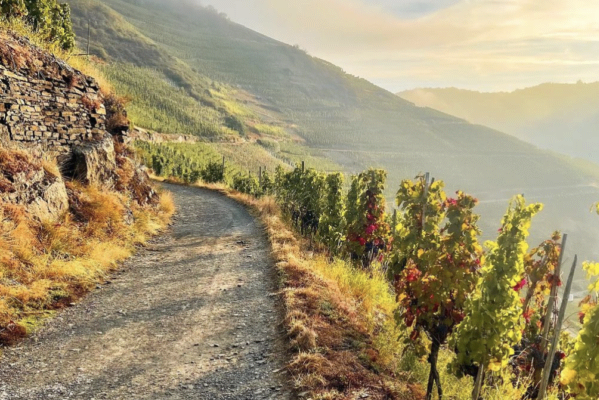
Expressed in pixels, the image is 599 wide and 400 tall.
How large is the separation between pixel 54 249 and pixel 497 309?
899 cm

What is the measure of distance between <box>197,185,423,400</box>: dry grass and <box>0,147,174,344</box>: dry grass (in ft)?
14.7

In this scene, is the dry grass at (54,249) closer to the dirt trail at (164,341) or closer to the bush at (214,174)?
the dirt trail at (164,341)

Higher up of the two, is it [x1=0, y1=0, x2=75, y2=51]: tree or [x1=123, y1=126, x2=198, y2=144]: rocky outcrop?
[x1=0, y1=0, x2=75, y2=51]: tree

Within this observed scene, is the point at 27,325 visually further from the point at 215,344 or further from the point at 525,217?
the point at 525,217

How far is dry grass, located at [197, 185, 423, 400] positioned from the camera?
5.23 m

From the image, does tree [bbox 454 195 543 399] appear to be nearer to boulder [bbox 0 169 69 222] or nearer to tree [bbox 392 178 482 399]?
tree [bbox 392 178 482 399]

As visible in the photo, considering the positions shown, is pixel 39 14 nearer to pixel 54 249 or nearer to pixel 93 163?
pixel 93 163

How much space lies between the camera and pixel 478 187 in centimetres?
18688

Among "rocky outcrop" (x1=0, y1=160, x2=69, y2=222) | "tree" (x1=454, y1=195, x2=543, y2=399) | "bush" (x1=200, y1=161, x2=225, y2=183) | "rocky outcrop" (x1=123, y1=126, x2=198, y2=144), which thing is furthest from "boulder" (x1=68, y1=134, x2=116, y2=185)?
"rocky outcrop" (x1=123, y1=126, x2=198, y2=144)

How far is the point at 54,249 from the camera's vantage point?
27.9 feet

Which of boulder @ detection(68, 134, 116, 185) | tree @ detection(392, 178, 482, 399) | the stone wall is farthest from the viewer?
boulder @ detection(68, 134, 116, 185)

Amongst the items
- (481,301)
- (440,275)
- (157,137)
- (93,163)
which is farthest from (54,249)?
(157,137)

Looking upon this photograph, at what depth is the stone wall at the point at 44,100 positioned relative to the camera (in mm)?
10047

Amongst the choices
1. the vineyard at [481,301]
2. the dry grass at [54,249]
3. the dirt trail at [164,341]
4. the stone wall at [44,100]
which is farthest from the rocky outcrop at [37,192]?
the vineyard at [481,301]
